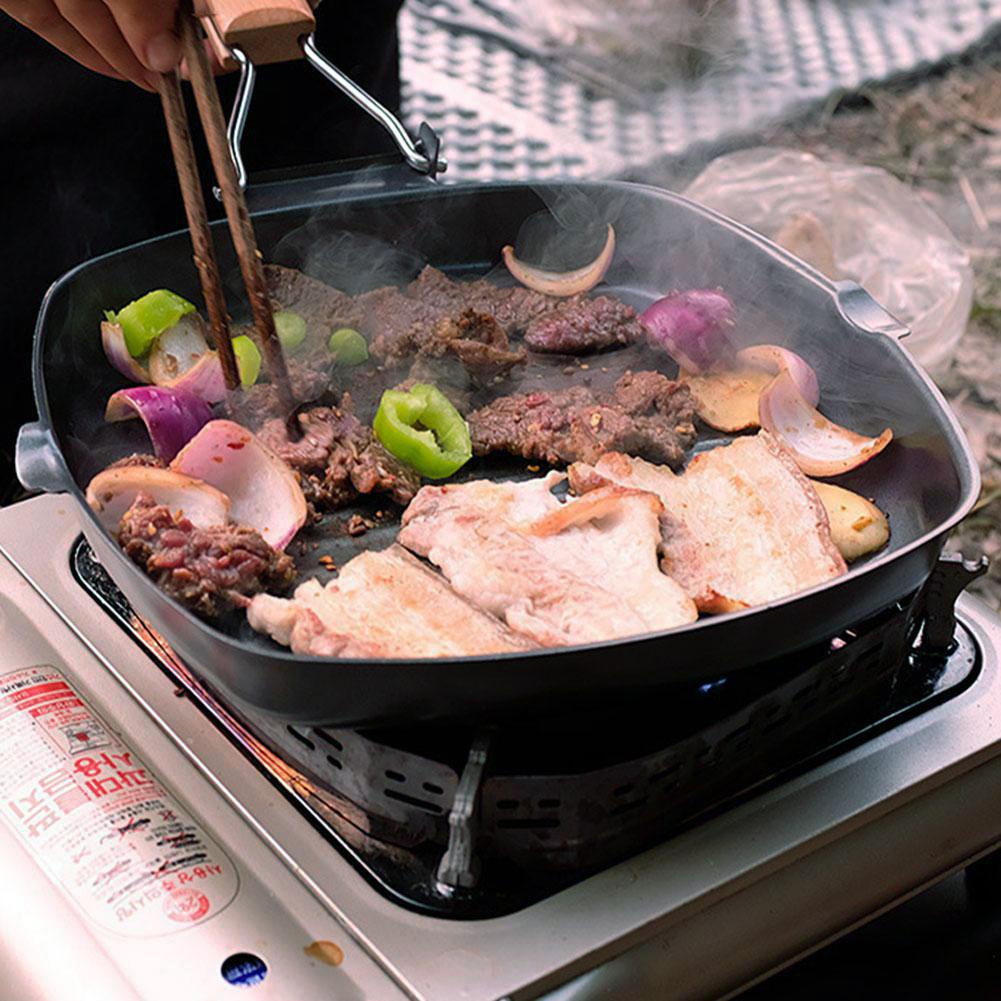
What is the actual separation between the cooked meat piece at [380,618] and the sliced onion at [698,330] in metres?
0.84

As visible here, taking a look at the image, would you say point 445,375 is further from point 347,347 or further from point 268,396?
point 268,396

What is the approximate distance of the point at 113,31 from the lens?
209cm

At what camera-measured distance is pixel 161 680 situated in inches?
72.9

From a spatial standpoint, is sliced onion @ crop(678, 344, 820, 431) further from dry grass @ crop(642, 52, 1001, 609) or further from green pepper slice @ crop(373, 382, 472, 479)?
dry grass @ crop(642, 52, 1001, 609)

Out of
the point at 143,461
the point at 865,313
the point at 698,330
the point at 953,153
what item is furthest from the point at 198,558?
the point at 953,153

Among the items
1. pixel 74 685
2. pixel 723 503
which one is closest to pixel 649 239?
pixel 723 503

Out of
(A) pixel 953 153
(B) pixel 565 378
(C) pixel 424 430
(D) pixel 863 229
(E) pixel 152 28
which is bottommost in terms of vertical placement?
(A) pixel 953 153

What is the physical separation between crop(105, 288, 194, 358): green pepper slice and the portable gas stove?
0.73 m

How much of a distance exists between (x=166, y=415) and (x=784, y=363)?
44.8 inches

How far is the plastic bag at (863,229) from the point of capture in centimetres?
346

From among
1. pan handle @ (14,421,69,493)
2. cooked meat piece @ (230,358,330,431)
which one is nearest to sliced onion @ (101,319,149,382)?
cooked meat piece @ (230,358,330,431)

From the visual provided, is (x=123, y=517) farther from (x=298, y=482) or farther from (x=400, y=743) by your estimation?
(x=400, y=743)

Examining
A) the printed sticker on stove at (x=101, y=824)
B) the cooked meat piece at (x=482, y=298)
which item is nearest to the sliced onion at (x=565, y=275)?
the cooked meat piece at (x=482, y=298)

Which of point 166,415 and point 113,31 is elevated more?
point 113,31
